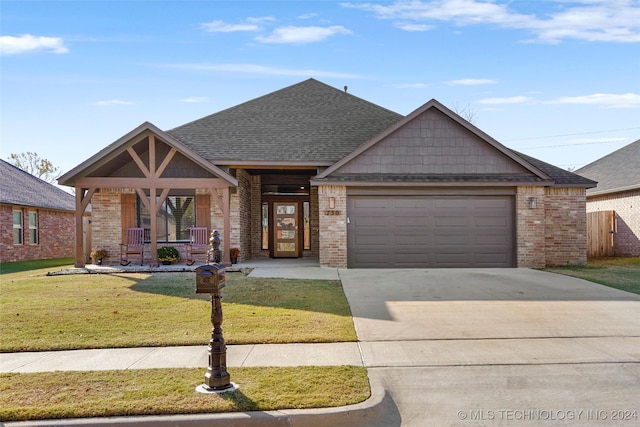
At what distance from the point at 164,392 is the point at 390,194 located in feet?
35.1

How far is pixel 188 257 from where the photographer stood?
14.5 metres

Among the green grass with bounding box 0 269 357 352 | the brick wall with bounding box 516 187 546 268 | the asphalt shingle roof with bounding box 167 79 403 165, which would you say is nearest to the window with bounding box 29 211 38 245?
the asphalt shingle roof with bounding box 167 79 403 165

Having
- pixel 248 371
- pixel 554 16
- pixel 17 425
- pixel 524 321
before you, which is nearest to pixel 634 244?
pixel 554 16

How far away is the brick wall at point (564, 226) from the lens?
48.7ft

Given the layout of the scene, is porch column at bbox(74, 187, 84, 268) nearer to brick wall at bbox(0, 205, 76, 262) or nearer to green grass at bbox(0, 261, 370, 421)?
green grass at bbox(0, 261, 370, 421)

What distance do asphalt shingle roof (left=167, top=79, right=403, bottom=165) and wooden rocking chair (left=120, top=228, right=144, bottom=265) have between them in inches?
134

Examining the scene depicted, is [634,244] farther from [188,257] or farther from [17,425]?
[17,425]

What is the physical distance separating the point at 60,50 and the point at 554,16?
13070mm

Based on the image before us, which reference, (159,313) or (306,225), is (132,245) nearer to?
(306,225)

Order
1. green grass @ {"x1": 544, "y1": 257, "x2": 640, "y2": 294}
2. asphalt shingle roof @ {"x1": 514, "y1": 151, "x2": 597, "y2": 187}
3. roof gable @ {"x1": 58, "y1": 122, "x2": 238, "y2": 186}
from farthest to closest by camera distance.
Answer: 1. asphalt shingle roof @ {"x1": 514, "y1": 151, "x2": 597, "y2": 187}
2. roof gable @ {"x1": 58, "y1": 122, "x2": 238, "y2": 186}
3. green grass @ {"x1": 544, "y1": 257, "x2": 640, "y2": 294}

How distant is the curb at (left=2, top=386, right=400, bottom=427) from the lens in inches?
143

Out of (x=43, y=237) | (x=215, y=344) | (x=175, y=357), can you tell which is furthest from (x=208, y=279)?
(x=43, y=237)

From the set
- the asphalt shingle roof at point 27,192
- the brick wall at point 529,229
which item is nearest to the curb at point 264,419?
the brick wall at point 529,229

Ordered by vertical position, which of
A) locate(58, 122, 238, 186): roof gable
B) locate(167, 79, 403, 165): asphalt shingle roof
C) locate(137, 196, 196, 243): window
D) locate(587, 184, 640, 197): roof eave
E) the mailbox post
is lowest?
the mailbox post
